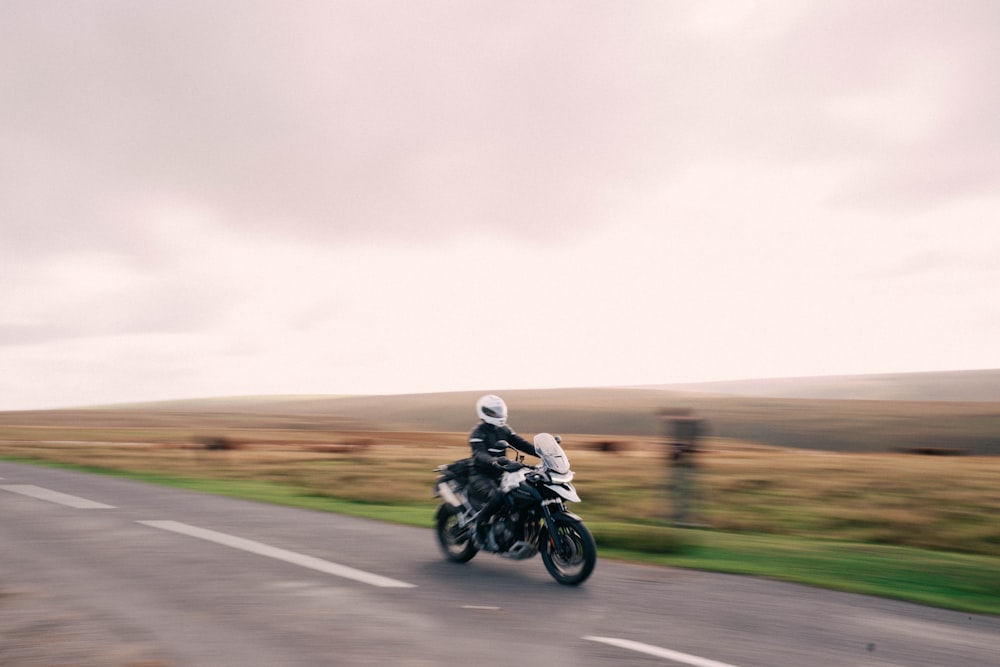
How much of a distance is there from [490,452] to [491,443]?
0.13 m

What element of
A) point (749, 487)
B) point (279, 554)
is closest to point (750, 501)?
point (749, 487)

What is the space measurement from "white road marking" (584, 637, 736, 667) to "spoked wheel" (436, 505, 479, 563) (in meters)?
3.45

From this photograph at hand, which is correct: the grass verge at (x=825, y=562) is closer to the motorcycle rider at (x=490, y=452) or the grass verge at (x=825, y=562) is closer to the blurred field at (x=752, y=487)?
the motorcycle rider at (x=490, y=452)

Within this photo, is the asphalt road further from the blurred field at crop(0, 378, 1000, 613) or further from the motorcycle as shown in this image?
the blurred field at crop(0, 378, 1000, 613)

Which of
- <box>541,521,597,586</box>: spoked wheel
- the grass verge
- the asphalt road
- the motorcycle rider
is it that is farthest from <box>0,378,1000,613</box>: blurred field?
the motorcycle rider

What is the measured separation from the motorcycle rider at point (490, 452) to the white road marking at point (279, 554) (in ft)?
4.37

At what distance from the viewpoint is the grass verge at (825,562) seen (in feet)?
30.6

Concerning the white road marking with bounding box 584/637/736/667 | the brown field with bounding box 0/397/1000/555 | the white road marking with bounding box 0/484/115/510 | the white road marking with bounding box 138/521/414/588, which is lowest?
the brown field with bounding box 0/397/1000/555

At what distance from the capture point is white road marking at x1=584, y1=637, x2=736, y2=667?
6086 millimetres

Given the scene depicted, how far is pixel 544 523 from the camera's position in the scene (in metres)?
9.48

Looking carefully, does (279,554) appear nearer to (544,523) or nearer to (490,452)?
(490,452)

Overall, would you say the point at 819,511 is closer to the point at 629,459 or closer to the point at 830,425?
the point at 629,459

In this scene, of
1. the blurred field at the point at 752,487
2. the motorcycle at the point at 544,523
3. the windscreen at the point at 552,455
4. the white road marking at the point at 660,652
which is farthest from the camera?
the blurred field at the point at 752,487

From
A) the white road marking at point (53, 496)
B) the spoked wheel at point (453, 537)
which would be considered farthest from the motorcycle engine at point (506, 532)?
the white road marking at point (53, 496)
